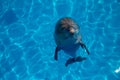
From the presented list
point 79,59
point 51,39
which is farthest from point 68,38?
point 51,39

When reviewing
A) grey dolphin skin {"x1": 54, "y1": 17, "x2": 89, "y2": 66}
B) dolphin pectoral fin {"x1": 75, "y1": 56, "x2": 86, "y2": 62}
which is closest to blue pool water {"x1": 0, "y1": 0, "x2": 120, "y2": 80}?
dolphin pectoral fin {"x1": 75, "y1": 56, "x2": 86, "y2": 62}

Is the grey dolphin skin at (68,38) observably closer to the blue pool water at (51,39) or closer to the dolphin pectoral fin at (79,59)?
the dolphin pectoral fin at (79,59)

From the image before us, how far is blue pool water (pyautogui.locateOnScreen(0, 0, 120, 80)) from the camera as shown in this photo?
11.4 metres

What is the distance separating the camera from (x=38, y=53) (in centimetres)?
1202

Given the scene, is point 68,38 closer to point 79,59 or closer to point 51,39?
point 79,59

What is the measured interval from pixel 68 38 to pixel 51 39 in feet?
8.06

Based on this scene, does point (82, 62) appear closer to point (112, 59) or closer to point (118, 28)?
point (112, 59)

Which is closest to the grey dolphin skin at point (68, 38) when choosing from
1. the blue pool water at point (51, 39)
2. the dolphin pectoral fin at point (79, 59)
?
the dolphin pectoral fin at point (79, 59)

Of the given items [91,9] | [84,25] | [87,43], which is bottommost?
[87,43]

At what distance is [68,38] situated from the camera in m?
9.86

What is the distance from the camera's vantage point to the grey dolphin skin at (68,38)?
9.62 m

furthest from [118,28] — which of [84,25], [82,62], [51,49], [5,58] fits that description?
[5,58]

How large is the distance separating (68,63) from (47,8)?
11.7 feet

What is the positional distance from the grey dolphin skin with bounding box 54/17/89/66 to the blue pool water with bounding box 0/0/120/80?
1.17 feet
